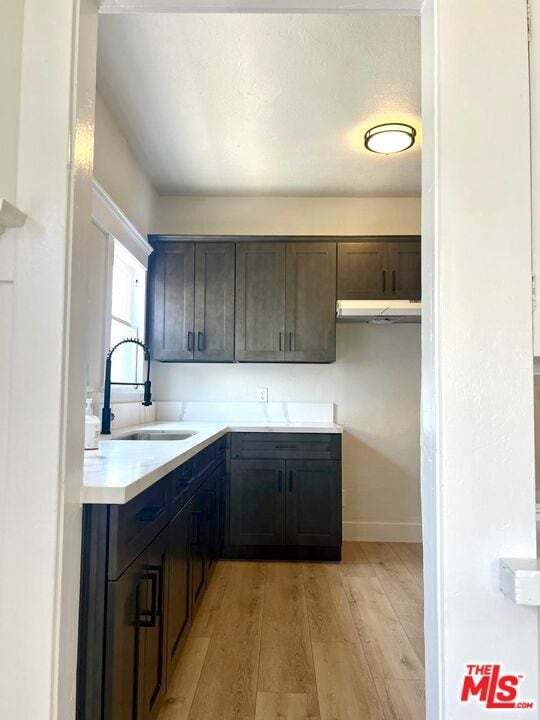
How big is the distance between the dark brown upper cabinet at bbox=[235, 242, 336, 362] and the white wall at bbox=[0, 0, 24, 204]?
8.86ft

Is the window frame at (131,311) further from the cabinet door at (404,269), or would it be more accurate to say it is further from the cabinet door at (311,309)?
the cabinet door at (404,269)

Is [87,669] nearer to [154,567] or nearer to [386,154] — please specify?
[154,567]

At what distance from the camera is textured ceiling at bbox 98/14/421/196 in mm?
2090

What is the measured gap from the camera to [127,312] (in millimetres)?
3455

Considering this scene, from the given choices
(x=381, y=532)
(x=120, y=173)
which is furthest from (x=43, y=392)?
(x=381, y=532)

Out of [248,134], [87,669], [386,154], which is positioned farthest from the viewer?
[386,154]

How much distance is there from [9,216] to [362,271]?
2999mm

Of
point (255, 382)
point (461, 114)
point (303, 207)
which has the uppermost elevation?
point (303, 207)

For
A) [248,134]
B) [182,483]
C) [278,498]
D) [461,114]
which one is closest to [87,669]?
[182,483]

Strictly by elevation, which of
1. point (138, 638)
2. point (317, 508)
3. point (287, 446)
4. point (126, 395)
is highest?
point (126, 395)

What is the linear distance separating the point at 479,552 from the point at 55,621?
761mm

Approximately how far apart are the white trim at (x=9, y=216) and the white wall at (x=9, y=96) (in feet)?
0.16

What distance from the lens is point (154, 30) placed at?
2.09 meters

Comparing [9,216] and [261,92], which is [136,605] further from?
[261,92]
